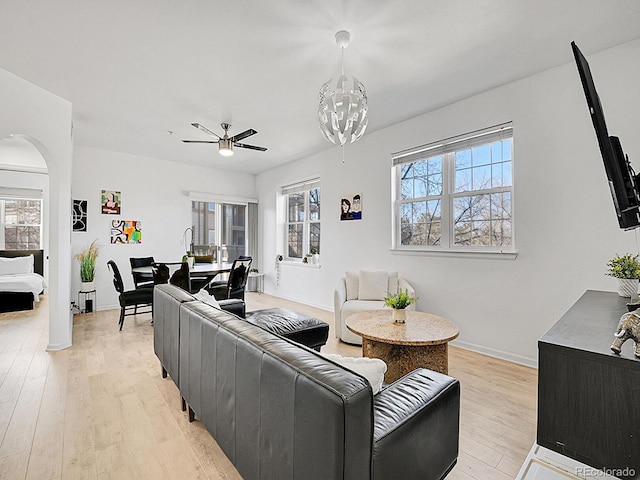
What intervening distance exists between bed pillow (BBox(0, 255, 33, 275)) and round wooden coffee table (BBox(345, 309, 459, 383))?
6750 mm

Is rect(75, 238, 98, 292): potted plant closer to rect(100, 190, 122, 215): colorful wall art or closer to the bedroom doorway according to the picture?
rect(100, 190, 122, 215): colorful wall art

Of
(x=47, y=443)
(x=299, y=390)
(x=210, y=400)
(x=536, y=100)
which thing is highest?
(x=536, y=100)

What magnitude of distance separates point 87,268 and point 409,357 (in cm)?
524

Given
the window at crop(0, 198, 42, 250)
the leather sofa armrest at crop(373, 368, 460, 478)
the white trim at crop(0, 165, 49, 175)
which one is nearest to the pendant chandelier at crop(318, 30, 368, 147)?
the leather sofa armrest at crop(373, 368, 460, 478)

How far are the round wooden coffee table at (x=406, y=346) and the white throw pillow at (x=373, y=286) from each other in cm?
133

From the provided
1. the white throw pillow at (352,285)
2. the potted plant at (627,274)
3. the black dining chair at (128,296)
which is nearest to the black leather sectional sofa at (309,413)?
the potted plant at (627,274)

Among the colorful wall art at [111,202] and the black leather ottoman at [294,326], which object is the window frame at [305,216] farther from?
the colorful wall art at [111,202]

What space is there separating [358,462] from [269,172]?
659 cm

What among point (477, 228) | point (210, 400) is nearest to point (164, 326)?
point (210, 400)

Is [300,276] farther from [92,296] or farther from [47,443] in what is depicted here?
[47,443]

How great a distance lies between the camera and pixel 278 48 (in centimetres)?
261

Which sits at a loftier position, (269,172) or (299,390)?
(269,172)

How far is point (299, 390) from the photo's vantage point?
100cm

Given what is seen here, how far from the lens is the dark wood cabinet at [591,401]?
1092 millimetres
